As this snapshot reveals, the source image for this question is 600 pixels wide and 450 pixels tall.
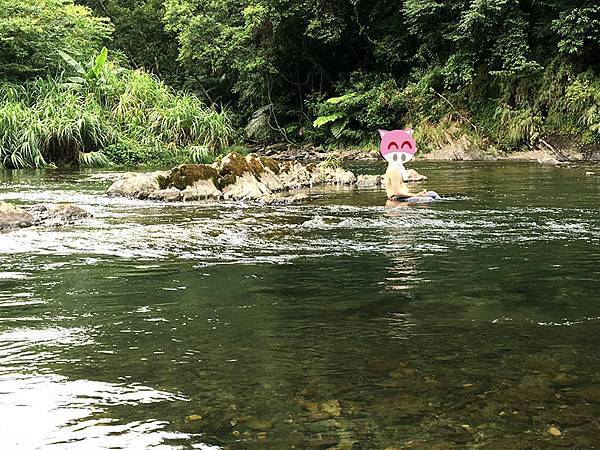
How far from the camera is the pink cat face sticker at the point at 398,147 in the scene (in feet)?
35.4

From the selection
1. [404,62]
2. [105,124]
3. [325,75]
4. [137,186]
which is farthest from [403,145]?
[325,75]

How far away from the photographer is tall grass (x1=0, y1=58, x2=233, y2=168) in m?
20.4

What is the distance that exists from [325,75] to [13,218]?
2335 centimetres

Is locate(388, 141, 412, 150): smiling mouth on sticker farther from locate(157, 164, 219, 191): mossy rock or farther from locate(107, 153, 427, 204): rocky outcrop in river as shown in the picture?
locate(157, 164, 219, 191): mossy rock

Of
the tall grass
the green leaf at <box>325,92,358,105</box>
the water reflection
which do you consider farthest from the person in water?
the green leaf at <box>325,92,358,105</box>

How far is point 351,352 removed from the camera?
11.8 ft

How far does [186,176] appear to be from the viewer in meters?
12.4

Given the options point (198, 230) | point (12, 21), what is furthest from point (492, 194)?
point (12, 21)

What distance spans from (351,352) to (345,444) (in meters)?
1.04

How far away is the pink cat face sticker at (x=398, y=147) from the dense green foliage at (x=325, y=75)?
11142 millimetres

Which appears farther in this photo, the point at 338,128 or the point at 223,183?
the point at 338,128

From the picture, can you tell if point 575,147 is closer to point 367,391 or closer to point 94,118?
point 94,118

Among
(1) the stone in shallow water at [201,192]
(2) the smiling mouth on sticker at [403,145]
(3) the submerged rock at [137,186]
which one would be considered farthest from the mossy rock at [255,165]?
(2) the smiling mouth on sticker at [403,145]

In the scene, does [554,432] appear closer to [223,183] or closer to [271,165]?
[223,183]
